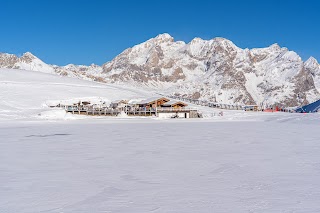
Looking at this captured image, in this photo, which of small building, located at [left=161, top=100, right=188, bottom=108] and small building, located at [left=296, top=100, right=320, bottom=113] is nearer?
small building, located at [left=161, top=100, right=188, bottom=108]


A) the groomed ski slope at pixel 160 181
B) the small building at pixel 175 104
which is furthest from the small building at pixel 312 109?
the groomed ski slope at pixel 160 181

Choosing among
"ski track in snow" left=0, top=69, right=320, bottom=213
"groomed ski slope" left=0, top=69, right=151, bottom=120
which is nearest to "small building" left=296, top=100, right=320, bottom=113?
"groomed ski slope" left=0, top=69, right=151, bottom=120

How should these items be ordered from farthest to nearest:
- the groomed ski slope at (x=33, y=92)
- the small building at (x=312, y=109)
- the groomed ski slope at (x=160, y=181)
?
1. the small building at (x=312, y=109)
2. the groomed ski slope at (x=33, y=92)
3. the groomed ski slope at (x=160, y=181)

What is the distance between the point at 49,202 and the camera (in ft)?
25.1

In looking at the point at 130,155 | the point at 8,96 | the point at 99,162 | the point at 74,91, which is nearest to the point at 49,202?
the point at 99,162

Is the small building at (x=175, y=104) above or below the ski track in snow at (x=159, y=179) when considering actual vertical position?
above

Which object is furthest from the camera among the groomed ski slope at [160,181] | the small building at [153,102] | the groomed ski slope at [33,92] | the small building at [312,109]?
the small building at [312,109]

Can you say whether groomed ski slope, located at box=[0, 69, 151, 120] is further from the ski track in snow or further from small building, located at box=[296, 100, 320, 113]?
small building, located at box=[296, 100, 320, 113]

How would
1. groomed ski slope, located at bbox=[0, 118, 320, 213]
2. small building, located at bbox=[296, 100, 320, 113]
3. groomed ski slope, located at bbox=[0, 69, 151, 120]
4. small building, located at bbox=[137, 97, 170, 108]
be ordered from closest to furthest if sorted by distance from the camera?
groomed ski slope, located at bbox=[0, 118, 320, 213] → groomed ski slope, located at bbox=[0, 69, 151, 120] → small building, located at bbox=[137, 97, 170, 108] → small building, located at bbox=[296, 100, 320, 113]

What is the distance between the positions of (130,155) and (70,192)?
6237mm

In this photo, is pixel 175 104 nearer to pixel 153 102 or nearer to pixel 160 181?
pixel 153 102

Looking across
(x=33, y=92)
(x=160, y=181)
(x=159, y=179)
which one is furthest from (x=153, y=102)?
(x=160, y=181)

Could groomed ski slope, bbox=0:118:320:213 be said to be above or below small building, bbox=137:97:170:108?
below

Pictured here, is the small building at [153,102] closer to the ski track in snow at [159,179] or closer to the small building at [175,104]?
the small building at [175,104]
